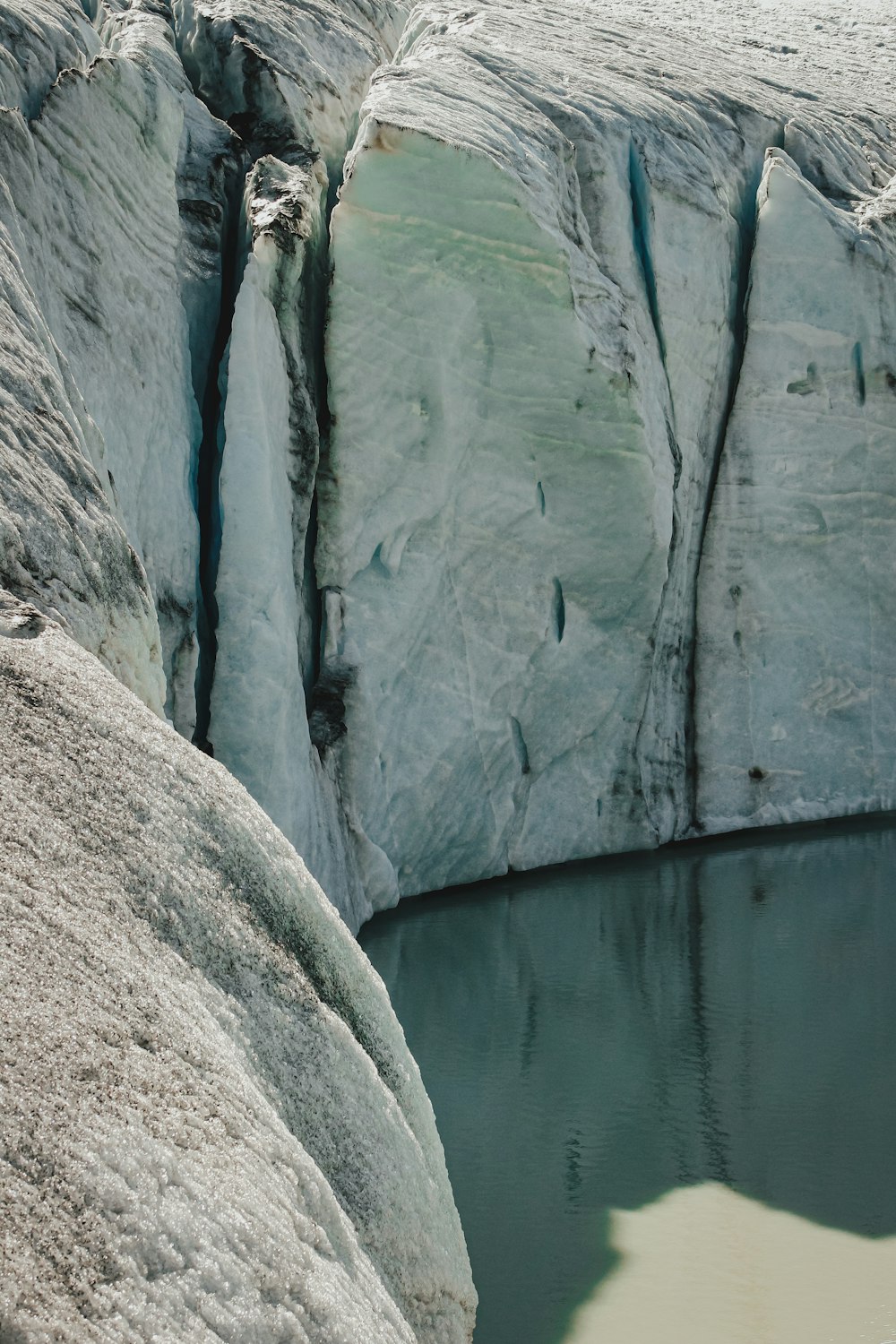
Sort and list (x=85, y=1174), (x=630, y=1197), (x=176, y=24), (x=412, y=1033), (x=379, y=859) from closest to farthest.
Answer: (x=85, y=1174) → (x=630, y=1197) → (x=412, y=1033) → (x=379, y=859) → (x=176, y=24)

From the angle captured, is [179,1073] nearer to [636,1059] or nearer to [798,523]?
[636,1059]

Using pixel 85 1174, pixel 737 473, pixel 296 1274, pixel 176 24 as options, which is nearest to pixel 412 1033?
pixel 296 1274

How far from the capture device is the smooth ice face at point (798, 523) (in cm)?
928

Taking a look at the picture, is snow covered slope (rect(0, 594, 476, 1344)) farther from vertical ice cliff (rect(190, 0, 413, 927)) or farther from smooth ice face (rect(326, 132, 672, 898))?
smooth ice face (rect(326, 132, 672, 898))

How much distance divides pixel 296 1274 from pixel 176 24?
762 cm

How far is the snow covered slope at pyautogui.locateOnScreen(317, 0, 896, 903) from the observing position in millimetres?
7324

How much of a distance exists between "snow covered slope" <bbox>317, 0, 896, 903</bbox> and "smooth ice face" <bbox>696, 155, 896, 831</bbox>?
1.4 inches

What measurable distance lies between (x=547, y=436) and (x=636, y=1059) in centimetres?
380

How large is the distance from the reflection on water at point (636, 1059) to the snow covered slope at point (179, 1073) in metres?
1.10

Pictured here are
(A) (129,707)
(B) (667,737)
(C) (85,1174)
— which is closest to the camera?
(C) (85,1174)

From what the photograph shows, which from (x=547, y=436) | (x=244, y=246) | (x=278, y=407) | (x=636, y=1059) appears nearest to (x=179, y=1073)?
(x=636, y=1059)

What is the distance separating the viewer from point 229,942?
2375 mm

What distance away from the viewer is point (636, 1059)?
5203 millimetres

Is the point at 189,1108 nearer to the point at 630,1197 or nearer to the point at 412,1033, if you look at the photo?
the point at 630,1197
